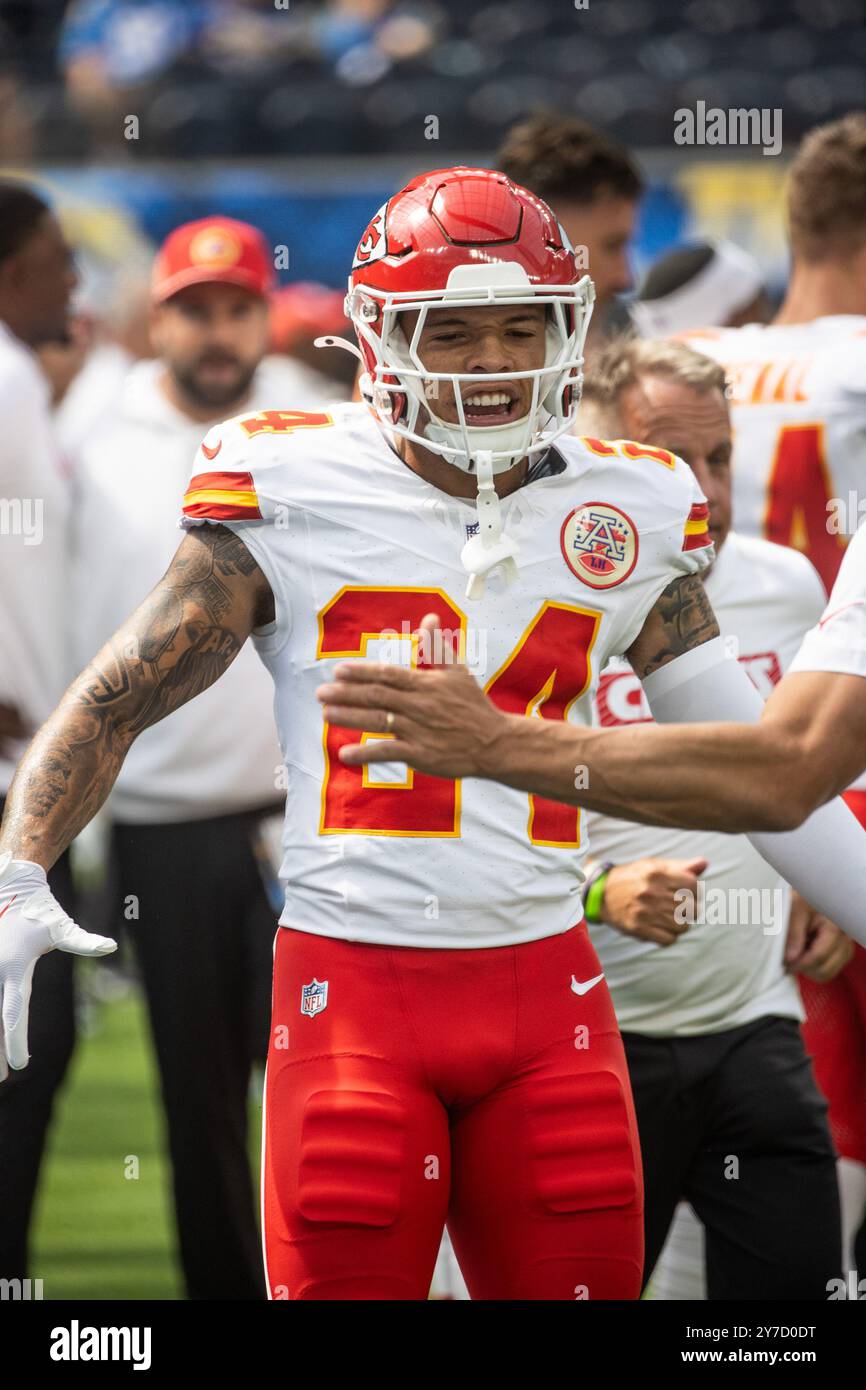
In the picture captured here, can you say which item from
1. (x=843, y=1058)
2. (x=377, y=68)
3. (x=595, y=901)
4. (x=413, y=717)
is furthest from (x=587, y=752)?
(x=377, y=68)

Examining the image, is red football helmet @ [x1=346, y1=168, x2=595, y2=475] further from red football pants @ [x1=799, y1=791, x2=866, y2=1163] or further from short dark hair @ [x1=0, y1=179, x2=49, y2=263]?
short dark hair @ [x1=0, y1=179, x2=49, y2=263]

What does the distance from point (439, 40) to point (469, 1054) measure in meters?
9.38

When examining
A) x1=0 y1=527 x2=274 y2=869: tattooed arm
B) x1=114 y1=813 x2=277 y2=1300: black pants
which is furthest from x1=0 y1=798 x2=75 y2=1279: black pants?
x1=0 y1=527 x2=274 y2=869: tattooed arm

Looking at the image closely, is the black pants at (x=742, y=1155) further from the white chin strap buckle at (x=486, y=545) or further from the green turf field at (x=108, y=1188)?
the green turf field at (x=108, y=1188)

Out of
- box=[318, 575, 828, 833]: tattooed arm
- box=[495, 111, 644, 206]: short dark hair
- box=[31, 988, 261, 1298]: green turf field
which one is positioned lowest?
box=[31, 988, 261, 1298]: green turf field

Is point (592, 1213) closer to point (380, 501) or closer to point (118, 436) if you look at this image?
point (380, 501)

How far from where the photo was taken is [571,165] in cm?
415

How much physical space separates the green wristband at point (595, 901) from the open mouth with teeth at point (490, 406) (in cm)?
89

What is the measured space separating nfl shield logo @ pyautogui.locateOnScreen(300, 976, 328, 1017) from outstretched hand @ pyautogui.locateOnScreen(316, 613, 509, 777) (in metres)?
0.35

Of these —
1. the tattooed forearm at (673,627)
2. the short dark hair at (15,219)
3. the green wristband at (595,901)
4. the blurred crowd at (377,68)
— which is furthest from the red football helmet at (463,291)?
the blurred crowd at (377,68)

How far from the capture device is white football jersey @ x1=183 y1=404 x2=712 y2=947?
2238mm

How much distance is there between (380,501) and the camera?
7.55 feet
